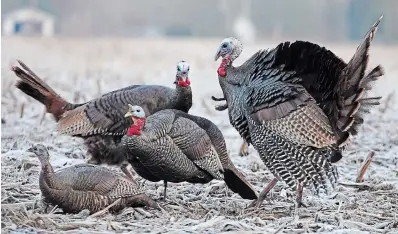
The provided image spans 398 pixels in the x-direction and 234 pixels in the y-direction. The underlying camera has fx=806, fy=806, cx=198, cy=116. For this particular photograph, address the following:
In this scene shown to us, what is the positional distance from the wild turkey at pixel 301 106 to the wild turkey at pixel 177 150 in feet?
0.42

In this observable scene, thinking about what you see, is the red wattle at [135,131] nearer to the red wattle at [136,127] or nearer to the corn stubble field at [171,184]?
the red wattle at [136,127]

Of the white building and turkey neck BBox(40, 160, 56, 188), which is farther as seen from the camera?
the white building

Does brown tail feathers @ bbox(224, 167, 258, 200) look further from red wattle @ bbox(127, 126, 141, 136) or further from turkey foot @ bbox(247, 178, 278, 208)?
red wattle @ bbox(127, 126, 141, 136)

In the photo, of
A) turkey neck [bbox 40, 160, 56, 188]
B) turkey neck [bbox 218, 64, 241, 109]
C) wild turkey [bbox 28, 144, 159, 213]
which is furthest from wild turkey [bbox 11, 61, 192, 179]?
turkey neck [bbox 40, 160, 56, 188]

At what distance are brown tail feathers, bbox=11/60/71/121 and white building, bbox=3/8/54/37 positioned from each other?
395mm

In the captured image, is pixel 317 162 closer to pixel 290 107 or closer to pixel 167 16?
pixel 290 107

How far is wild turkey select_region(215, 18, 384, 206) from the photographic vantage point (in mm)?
3223

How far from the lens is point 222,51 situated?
3.54 m

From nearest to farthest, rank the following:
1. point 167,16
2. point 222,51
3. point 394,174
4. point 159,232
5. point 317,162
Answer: point 159,232 < point 317,162 < point 222,51 < point 394,174 < point 167,16

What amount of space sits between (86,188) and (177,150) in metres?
0.42

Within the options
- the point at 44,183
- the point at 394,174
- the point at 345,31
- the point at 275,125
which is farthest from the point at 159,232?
the point at 345,31

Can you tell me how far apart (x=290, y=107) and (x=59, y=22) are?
146cm

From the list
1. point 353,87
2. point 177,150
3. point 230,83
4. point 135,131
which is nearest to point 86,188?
point 135,131

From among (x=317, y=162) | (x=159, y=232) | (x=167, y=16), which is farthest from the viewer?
(x=167, y=16)
